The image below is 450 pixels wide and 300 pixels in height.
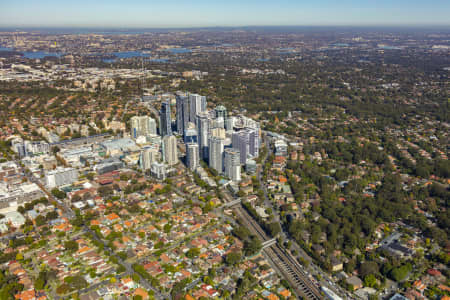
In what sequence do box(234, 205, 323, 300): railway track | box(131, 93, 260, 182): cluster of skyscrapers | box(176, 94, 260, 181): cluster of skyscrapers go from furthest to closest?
1. box(131, 93, 260, 182): cluster of skyscrapers
2. box(176, 94, 260, 181): cluster of skyscrapers
3. box(234, 205, 323, 300): railway track

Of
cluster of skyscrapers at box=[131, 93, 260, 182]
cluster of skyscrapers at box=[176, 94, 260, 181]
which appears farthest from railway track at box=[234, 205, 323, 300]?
cluster of skyscrapers at box=[131, 93, 260, 182]

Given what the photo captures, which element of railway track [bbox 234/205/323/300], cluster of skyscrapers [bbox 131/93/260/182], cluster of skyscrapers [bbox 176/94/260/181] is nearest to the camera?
railway track [bbox 234/205/323/300]

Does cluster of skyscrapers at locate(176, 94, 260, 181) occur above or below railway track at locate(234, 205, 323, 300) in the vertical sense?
above

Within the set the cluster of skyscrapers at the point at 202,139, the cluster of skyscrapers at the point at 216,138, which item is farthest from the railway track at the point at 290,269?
the cluster of skyscrapers at the point at 202,139

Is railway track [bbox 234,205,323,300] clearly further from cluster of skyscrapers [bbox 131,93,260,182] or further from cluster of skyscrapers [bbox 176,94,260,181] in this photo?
cluster of skyscrapers [bbox 131,93,260,182]

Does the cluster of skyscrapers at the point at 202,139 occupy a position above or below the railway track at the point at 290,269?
above

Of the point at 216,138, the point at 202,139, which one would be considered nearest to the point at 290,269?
the point at 216,138

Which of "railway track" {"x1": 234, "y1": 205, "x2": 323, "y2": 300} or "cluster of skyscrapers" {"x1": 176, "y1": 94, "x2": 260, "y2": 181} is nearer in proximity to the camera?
"railway track" {"x1": 234, "y1": 205, "x2": 323, "y2": 300}

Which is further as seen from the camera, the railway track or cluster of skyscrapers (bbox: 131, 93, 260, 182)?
cluster of skyscrapers (bbox: 131, 93, 260, 182)

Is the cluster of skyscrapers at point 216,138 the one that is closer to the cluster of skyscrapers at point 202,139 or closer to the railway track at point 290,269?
the cluster of skyscrapers at point 202,139

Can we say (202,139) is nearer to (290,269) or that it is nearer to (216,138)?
(216,138)

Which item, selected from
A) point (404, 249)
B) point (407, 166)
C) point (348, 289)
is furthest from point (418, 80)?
point (348, 289)

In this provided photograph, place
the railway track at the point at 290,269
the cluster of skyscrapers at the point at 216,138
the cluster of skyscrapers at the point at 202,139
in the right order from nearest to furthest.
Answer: the railway track at the point at 290,269 < the cluster of skyscrapers at the point at 216,138 < the cluster of skyscrapers at the point at 202,139
